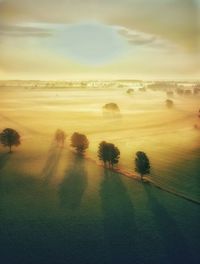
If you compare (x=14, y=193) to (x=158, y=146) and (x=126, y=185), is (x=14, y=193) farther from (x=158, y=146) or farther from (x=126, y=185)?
(x=158, y=146)

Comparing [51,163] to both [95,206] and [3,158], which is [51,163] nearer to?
[3,158]

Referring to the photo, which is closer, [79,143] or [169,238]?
[169,238]

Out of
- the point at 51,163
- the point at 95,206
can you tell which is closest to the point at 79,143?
the point at 51,163

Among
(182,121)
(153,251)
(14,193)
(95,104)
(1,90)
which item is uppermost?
(1,90)

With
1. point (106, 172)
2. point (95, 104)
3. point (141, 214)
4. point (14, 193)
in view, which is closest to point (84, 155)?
point (106, 172)

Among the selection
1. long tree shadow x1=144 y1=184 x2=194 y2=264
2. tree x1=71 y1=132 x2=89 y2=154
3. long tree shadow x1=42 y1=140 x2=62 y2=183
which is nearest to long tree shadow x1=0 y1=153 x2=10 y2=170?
long tree shadow x1=42 y1=140 x2=62 y2=183

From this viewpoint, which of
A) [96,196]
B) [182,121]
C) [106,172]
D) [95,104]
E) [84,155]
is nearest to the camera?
[96,196]
